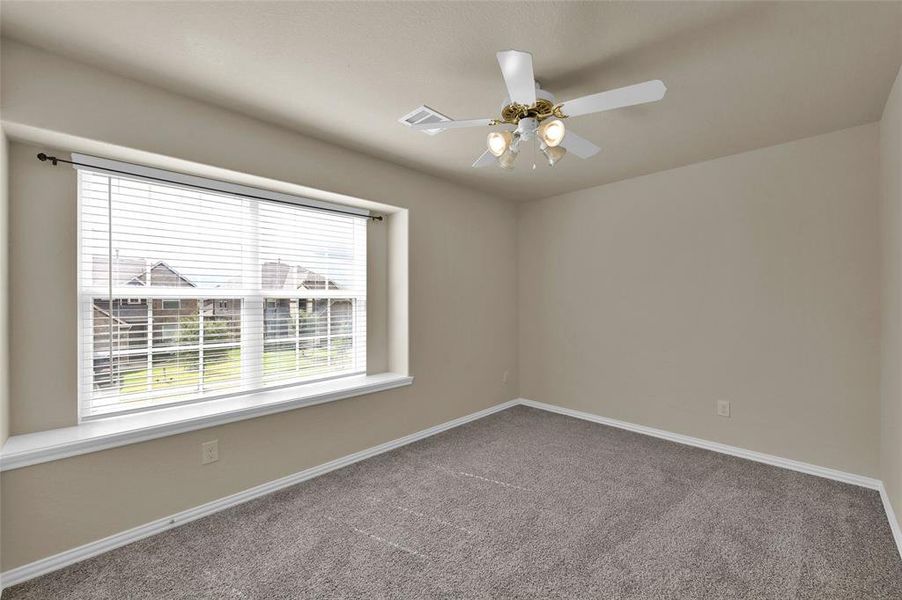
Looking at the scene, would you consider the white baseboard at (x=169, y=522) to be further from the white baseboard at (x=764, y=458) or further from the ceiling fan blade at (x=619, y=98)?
the ceiling fan blade at (x=619, y=98)

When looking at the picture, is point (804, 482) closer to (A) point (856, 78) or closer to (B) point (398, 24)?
(A) point (856, 78)

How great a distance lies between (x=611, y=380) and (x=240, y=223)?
11.5 ft

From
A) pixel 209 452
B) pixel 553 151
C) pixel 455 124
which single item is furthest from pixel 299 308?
pixel 553 151

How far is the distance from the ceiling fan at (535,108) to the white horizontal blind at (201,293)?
57.1 inches

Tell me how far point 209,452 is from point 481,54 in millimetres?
2616

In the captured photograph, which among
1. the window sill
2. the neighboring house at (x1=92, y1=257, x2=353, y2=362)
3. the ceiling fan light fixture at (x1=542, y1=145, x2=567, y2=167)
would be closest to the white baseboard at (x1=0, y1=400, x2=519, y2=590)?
the window sill

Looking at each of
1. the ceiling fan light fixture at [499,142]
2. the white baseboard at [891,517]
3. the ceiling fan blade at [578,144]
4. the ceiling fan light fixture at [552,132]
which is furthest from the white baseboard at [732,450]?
the ceiling fan light fixture at [499,142]

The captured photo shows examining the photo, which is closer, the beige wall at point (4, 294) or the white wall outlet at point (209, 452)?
the beige wall at point (4, 294)

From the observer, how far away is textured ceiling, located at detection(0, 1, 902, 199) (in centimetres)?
157

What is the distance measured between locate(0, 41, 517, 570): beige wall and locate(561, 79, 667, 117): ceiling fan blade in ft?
5.98

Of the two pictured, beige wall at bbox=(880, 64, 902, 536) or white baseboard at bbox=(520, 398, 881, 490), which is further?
white baseboard at bbox=(520, 398, 881, 490)

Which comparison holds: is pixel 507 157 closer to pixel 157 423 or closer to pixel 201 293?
pixel 201 293

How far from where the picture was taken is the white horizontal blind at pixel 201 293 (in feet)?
7.19

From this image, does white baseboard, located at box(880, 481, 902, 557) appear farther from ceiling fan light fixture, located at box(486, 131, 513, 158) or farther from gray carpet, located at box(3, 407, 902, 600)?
ceiling fan light fixture, located at box(486, 131, 513, 158)
